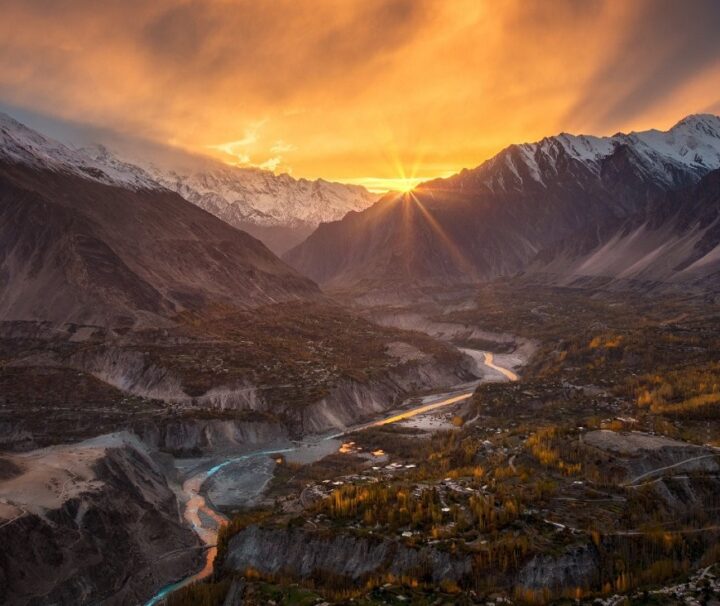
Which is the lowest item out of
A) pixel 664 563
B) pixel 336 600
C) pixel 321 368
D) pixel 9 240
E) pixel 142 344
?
pixel 664 563

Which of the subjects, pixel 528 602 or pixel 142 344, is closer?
pixel 528 602

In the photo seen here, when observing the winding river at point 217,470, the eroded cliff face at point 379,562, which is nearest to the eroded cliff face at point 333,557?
the eroded cliff face at point 379,562

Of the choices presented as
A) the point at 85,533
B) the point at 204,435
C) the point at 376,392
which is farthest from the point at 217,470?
the point at 376,392

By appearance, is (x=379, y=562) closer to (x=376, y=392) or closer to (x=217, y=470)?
(x=217, y=470)

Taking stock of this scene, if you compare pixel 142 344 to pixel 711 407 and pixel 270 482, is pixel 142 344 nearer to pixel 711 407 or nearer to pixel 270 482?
pixel 270 482

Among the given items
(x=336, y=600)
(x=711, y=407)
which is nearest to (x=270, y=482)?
(x=336, y=600)
